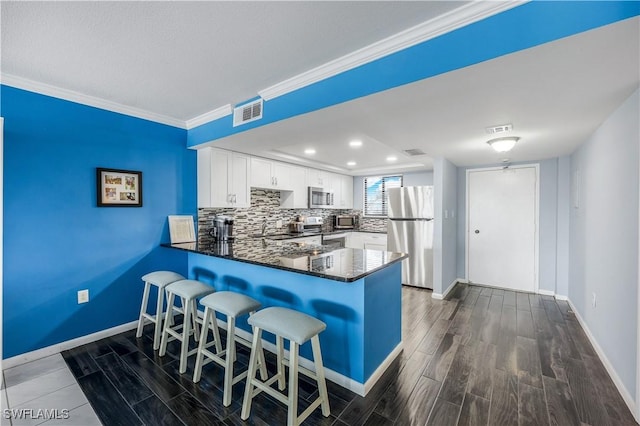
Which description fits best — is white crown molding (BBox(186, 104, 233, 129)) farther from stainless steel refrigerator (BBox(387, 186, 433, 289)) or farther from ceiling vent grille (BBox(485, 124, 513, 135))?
stainless steel refrigerator (BBox(387, 186, 433, 289))

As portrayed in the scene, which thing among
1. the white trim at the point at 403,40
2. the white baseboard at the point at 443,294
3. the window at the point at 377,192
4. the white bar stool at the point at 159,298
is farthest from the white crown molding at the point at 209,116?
the window at the point at 377,192

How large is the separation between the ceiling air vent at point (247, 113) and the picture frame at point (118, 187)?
4.11 ft

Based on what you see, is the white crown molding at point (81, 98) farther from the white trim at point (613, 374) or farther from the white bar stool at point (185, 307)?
the white trim at point (613, 374)

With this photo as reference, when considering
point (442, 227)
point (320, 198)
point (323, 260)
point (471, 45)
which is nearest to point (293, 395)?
point (323, 260)

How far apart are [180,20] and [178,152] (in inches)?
80.9

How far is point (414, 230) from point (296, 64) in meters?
3.46

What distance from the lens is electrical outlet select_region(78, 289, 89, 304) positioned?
2.61 metres

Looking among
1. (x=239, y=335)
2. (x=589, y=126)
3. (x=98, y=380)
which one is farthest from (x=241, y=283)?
(x=589, y=126)

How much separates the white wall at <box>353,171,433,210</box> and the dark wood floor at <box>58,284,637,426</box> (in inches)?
125

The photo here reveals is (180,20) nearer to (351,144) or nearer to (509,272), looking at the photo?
(351,144)

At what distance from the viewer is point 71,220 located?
2543 millimetres

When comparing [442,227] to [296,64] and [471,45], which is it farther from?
[296,64]

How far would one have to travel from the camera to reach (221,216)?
366cm

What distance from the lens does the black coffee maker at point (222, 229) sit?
3.56 metres
